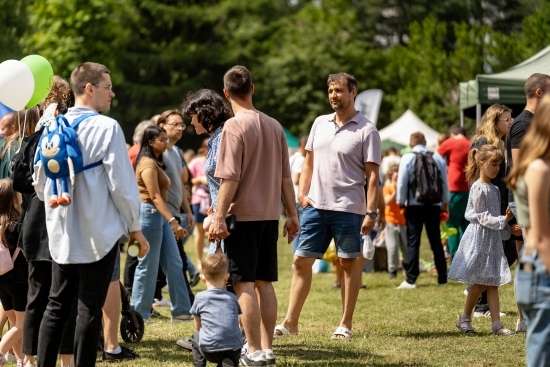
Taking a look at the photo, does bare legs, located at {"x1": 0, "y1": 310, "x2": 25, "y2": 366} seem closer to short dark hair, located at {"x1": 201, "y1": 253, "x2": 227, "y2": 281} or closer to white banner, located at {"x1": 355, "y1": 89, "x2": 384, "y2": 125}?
short dark hair, located at {"x1": 201, "y1": 253, "x2": 227, "y2": 281}

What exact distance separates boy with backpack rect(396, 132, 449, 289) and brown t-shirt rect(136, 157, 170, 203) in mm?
4437

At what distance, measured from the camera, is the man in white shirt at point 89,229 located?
18.1ft

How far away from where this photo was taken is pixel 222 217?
21.1ft

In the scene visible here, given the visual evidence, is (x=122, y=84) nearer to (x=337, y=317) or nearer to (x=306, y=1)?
(x=306, y=1)

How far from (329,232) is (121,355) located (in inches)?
80.5

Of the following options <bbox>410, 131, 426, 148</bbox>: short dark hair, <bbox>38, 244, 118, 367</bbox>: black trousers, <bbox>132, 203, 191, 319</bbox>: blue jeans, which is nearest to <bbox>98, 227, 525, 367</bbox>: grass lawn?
<bbox>132, 203, 191, 319</bbox>: blue jeans

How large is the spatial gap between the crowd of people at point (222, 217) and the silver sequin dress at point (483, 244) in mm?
12

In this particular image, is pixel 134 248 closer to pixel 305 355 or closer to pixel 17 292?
pixel 17 292

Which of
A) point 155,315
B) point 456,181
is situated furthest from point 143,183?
point 456,181

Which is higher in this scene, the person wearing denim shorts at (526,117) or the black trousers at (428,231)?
the person wearing denim shorts at (526,117)

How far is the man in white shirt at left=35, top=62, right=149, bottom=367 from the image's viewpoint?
5.53 metres

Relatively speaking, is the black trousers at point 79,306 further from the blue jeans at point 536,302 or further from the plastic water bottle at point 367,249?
the plastic water bottle at point 367,249

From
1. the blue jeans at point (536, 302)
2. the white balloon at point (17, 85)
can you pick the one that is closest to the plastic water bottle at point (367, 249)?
the white balloon at point (17, 85)

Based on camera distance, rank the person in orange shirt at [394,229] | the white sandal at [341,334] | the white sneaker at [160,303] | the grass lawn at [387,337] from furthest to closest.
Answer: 1. the person in orange shirt at [394,229]
2. the white sneaker at [160,303]
3. the white sandal at [341,334]
4. the grass lawn at [387,337]
